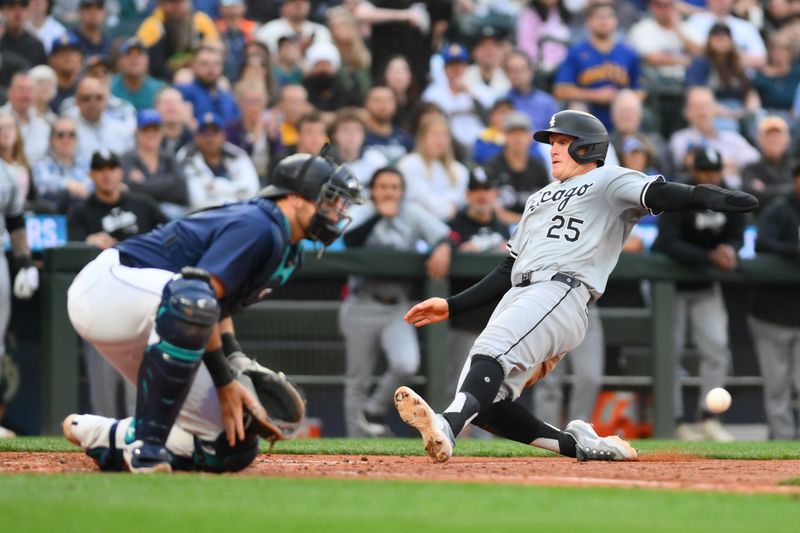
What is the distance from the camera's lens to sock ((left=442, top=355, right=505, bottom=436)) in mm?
5895

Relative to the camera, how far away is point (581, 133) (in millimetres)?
6504

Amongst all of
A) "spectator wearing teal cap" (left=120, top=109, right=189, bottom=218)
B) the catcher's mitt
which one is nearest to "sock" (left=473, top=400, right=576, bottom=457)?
the catcher's mitt

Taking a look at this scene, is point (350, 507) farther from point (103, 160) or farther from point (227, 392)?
point (103, 160)

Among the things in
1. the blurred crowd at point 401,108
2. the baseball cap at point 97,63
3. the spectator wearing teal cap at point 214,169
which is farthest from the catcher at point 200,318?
the baseball cap at point 97,63

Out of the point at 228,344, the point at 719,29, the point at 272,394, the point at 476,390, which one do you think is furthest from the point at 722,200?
the point at 719,29

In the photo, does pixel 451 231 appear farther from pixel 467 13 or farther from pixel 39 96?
pixel 467 13

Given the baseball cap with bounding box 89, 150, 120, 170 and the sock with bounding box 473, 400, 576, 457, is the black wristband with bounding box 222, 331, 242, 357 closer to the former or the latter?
the sock with bounding box 473, 400, 576, 457

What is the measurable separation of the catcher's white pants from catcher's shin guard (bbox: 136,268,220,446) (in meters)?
0.22

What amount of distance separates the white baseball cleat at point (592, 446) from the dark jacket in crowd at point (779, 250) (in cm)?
424

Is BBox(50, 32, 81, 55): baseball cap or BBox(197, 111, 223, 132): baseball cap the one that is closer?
BBox(197, 111, 223, 132): baseball cap

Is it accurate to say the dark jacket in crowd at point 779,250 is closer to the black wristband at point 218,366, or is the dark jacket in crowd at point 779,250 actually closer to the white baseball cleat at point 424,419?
the white baseball cleat at point 424,419

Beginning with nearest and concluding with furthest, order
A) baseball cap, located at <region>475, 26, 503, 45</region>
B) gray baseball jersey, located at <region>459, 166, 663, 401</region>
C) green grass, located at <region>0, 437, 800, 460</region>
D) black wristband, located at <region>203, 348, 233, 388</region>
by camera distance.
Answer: black wristband, located at <region>203, 348, 233, 388</region>, gray baseball jersey, located at <region>459, 166, 663, 401</region>, green grass, located at <region>0, 437, 800, 460</region>, baseball cap, located at <region>475, 26, 503, 45</region>

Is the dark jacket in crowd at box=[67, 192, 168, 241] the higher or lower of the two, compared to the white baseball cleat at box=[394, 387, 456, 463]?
higher

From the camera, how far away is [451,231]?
10453 millimetres
